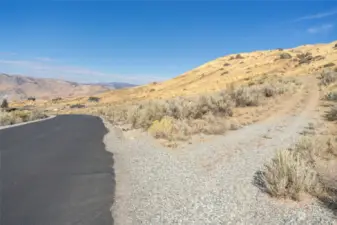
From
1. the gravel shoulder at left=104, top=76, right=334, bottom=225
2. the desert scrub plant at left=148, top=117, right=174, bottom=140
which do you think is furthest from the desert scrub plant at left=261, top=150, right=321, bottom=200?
the desert scrub plant at left=148, top=117, right=174, bottom=140

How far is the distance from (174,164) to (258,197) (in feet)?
14.0

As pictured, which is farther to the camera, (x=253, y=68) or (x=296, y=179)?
(x=253, y=68)

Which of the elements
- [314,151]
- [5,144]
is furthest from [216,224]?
[5,144]

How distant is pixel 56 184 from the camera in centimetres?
985

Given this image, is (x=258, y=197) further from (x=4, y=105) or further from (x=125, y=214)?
(x=4, y=105)

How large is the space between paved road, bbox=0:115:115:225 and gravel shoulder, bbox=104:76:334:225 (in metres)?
0.46

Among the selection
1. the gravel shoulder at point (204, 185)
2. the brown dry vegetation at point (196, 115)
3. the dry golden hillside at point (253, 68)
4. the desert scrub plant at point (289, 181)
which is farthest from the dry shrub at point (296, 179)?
the dry golden hillside at point (253, 68)

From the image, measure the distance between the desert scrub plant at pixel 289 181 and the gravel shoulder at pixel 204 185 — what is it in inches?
10.5

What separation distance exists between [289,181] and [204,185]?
2041 mm

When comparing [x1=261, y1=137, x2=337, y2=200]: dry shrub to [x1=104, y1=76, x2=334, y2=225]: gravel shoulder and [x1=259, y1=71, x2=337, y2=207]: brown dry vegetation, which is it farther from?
[x1=104, y1=76, x2=334, y2=225]: gravel shoulder

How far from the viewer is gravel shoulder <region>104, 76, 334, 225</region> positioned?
7.13m

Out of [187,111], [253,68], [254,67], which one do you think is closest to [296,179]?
[187,111]

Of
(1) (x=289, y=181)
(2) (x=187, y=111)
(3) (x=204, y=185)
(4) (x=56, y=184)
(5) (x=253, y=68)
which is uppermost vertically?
(5) (x=253, y=68)

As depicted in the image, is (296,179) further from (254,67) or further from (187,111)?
(254,67)
